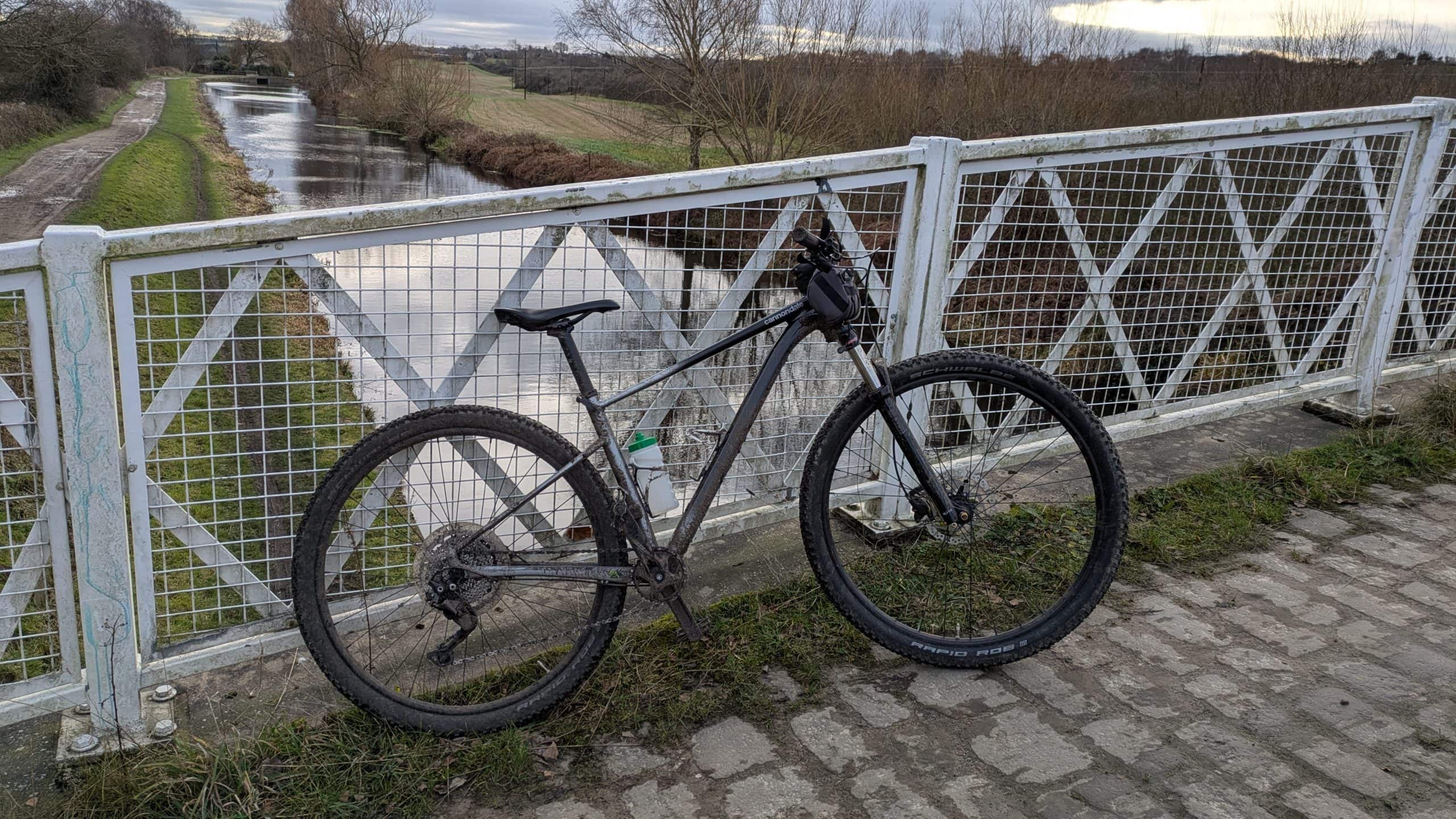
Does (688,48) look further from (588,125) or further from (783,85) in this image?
(588,125)

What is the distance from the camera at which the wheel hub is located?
2672 millimetres

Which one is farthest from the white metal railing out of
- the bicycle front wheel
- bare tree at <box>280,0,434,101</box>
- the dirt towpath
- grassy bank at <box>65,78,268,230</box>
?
bare tree at <box>280,0,434,101</box>

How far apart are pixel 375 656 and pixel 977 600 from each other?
1.91 metres

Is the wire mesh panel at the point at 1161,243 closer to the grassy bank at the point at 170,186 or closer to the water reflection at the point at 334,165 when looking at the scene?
the water reflection at the point at 334,165

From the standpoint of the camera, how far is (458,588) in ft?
8.82

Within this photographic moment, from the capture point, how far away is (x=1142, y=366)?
22.8ft

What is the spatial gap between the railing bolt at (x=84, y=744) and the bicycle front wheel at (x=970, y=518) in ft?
6.34

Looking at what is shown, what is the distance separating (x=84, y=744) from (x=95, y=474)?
70 centimetres

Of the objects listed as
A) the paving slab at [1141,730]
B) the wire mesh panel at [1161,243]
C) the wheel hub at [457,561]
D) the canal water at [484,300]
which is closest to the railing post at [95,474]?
the canal water at [484,300]

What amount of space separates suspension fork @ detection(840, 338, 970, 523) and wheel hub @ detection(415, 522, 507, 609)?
1.12 metres

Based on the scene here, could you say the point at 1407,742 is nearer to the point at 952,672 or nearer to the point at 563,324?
the point at 952,672

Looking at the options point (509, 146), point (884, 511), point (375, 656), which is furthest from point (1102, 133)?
point (509, 146)

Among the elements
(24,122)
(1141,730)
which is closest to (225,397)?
(1141,730)

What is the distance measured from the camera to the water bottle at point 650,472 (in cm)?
290
